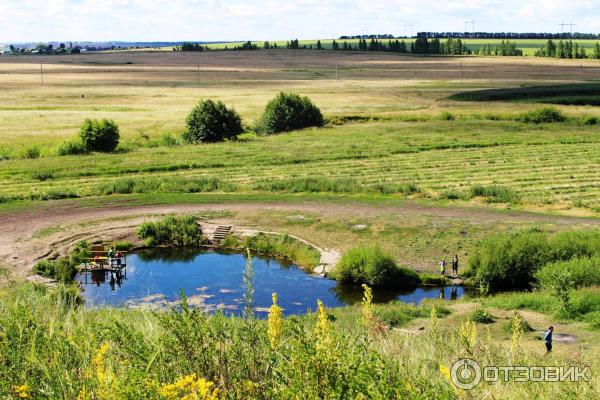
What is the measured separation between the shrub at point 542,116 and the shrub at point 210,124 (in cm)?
4031

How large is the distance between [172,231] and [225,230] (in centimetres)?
340

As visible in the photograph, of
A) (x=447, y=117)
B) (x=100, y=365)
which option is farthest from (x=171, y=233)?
(x=447, y=117)

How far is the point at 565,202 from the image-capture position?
2141 inches

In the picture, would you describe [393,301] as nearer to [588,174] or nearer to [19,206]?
[19,206]

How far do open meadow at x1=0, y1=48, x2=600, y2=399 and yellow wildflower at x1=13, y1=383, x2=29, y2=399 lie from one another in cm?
7

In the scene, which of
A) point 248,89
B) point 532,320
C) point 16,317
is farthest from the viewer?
point 248,89

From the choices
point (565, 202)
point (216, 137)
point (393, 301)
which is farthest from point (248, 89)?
point (393, 301)

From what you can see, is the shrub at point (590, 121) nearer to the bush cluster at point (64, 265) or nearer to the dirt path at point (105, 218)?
the dirt path at point (105, 218)

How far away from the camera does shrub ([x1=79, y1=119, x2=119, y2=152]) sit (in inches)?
3376

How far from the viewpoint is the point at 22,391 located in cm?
903

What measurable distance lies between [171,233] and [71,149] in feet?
131

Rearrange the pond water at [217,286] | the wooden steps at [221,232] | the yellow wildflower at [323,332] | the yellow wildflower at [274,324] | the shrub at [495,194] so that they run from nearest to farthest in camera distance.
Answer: the yellow wildflower at [323,332], the yellow wildflower at [274,324], the pond water at [217,286], the wooden steps at [221,232], the shrub at [495,194]

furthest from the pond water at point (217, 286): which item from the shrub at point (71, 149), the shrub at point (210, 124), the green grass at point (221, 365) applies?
the shrub at point (210, 124)
